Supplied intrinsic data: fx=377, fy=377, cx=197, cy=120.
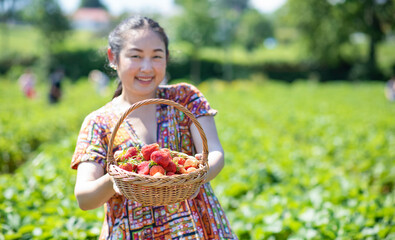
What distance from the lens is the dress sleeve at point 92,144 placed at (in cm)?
160

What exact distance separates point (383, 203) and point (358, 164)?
251 centimetres

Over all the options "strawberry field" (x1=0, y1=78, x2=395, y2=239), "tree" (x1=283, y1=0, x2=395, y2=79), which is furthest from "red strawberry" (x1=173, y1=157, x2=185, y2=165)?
"tree" (x1=283, y1=0, x2=395, y2=79)

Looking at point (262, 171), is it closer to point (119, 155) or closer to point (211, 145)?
point (211, 145)

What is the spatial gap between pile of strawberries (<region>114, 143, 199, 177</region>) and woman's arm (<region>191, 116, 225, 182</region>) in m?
0.13

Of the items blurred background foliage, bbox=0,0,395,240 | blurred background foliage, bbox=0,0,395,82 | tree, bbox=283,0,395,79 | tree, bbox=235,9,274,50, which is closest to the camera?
blurred background foliage, bbox=0,0,395,240

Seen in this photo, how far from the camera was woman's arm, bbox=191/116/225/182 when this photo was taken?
5.37 feet

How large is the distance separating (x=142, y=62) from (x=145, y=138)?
1.12 feet

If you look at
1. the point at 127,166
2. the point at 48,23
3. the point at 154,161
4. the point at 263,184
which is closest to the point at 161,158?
the point at 154,161

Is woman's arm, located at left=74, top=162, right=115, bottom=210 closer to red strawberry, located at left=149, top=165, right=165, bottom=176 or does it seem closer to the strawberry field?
red strawberry, located at left=149, top=165, right=165, bottom=176

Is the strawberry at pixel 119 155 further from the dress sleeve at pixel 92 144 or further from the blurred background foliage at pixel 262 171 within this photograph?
the blurred background foliage at pixel 262 171

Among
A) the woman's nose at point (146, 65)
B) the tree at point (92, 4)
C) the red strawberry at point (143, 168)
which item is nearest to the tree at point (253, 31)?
the tree at point (92, 4)

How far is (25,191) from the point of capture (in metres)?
3.77

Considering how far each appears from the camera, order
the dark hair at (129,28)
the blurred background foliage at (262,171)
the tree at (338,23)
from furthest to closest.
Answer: the tree at (338,23), the blurred background foliage at (262,171), the dark hair at (129,28)

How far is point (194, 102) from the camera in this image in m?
1.77
